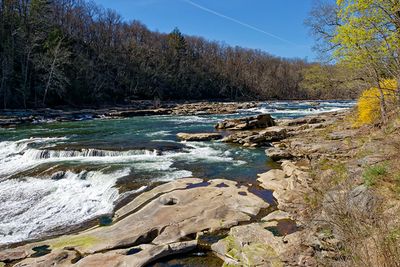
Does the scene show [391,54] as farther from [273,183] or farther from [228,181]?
[228,181]

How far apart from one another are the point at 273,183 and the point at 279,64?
388 ft

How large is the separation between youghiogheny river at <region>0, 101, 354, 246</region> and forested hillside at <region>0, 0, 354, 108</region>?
7096 mm

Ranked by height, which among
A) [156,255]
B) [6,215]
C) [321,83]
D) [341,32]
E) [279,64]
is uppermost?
[279,64]

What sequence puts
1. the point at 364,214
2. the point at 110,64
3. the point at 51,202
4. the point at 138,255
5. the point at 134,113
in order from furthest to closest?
the point at 110,64
the point at 134,113
the point at 51,202
the point at 138,255
the point at 364,214

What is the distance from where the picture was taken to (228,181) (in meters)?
12.0

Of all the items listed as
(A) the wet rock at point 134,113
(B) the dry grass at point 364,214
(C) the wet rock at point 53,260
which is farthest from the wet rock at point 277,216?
(A) the wet rock at point 134,113

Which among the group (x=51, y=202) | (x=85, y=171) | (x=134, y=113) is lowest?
(x=51, y=202)

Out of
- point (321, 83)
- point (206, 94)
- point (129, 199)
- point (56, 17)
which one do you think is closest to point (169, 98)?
point (206, 94)

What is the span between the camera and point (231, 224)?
8266 mm

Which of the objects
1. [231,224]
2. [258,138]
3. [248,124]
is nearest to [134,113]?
[248,124]

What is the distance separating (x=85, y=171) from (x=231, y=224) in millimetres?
7904

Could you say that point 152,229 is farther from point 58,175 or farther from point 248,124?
point 248,124

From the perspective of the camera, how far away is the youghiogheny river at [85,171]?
33.5 feet

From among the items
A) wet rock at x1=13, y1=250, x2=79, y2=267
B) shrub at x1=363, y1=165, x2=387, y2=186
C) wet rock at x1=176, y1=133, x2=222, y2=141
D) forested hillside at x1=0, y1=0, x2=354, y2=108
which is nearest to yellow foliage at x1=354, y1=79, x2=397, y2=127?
forested hillside at x1=0, y1=0, x2=354, y2=108
